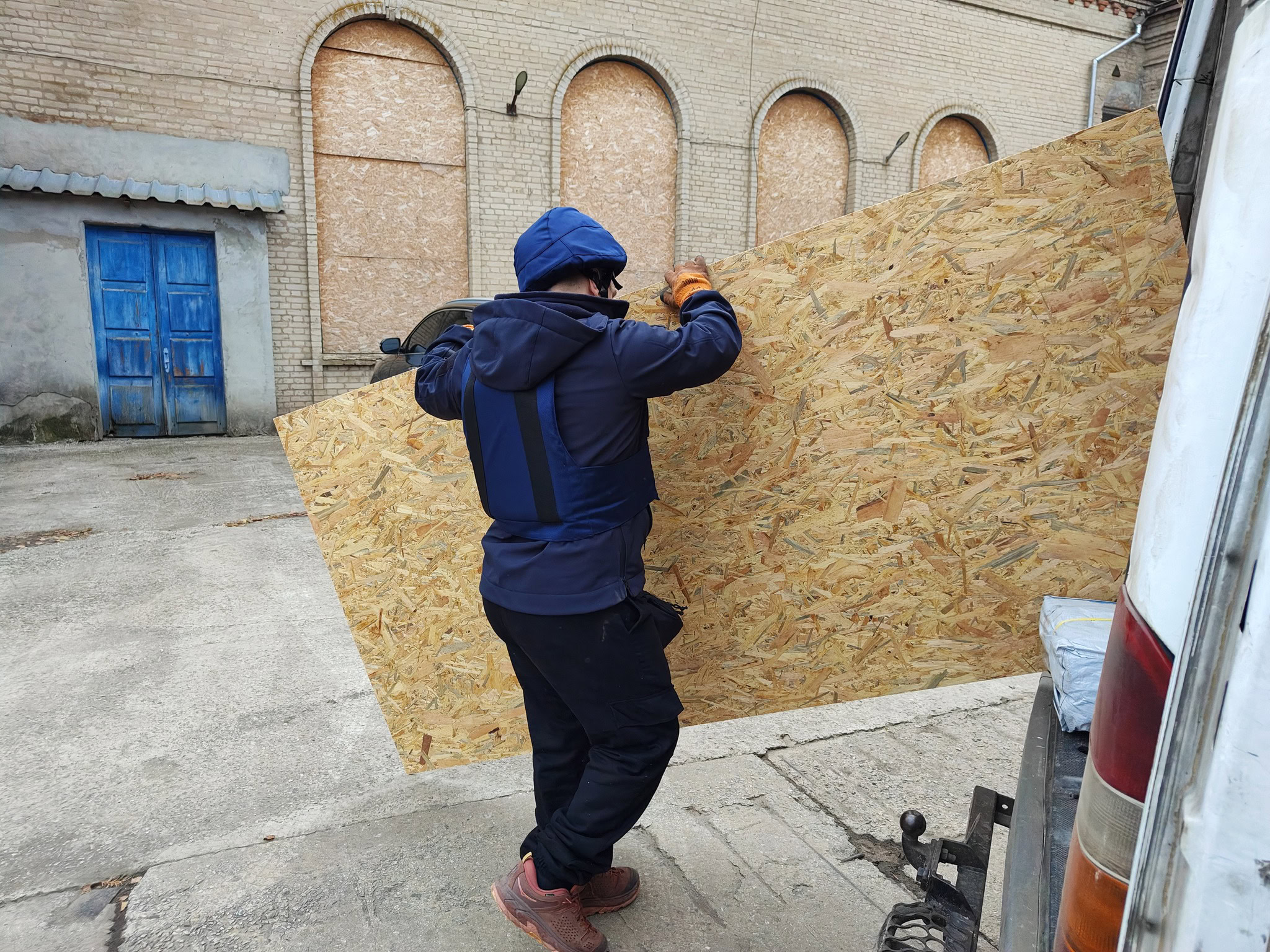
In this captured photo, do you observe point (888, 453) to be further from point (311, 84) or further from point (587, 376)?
point (311, 84)

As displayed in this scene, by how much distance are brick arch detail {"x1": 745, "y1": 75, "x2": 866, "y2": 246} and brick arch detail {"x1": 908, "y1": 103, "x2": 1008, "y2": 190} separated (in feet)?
3.62

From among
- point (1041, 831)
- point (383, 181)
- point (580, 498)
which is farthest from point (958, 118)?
point (1041, 831)

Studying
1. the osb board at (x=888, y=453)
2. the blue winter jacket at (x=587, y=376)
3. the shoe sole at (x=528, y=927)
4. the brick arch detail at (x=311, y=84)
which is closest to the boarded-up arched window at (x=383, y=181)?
the brick arch detail at (x=311, y=84)

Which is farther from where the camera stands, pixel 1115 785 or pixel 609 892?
pixel 609 892

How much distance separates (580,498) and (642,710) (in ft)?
1.83

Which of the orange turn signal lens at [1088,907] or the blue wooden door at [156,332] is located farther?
the blue wooden door at [156,332]

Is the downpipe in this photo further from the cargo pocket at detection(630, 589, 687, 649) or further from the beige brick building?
the cargo pocket at detection(630, 589, 687, 649)

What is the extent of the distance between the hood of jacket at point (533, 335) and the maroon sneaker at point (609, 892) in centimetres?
144

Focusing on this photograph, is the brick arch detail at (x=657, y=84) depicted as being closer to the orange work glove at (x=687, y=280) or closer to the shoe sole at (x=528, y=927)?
the orange work glove at (x=687, y=280)

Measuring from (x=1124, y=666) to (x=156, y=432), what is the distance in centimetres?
1282

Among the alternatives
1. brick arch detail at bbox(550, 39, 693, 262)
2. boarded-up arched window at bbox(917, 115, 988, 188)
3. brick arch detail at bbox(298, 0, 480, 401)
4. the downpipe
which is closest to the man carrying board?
brick arch detail at bbox(298, 0, 480, 401)

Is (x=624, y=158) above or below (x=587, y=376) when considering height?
above

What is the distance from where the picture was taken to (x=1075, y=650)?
77.1 inches

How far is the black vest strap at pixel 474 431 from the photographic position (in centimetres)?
215
